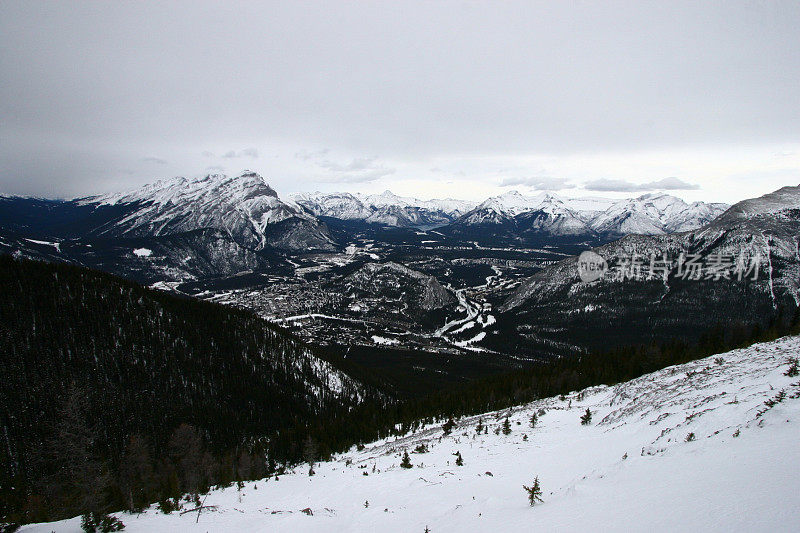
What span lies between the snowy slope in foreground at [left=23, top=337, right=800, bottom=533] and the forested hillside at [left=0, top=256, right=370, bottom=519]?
4760cm

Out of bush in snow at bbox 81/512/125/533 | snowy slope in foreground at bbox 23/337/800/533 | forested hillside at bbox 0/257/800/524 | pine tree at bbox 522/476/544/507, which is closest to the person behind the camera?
snowy slope in foreground at bbox 23/337/800/533

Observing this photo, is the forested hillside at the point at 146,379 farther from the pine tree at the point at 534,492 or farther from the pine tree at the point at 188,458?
the pine tree at the point at 534,492

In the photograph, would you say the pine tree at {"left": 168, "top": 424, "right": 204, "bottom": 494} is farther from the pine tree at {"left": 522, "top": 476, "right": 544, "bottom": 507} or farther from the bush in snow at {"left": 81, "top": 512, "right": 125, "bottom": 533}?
the pine tree at {"left": 522, "top": 476, "right": 544, "bottom": 507}

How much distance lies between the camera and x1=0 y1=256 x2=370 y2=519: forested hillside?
86.7m

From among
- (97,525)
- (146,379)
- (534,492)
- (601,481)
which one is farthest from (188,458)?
(601,481)

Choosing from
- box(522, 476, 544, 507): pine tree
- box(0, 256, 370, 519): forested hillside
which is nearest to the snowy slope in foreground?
box(522, 476, 544, 507): pine tree

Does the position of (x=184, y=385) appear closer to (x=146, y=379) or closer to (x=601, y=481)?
(x=146, y=379)

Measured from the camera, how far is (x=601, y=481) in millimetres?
15633

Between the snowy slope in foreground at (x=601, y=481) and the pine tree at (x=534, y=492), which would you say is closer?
the snowy slope in foreground at (x=601, y=481)

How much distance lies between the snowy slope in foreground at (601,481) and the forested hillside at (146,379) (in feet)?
156

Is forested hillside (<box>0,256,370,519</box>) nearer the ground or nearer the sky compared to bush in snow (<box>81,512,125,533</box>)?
nearer the ground

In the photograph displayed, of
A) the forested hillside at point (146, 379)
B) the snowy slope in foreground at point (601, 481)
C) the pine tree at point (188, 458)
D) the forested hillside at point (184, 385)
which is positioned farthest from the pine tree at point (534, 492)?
the forested hillside at point (146, 379)

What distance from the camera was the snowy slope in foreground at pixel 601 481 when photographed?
10.8m

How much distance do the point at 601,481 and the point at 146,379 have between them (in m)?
140
